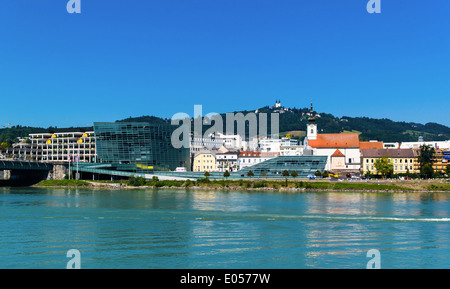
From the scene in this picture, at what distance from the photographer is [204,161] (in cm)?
8456

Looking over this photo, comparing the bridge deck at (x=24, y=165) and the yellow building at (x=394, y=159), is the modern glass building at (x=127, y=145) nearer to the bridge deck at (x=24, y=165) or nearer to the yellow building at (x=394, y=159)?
the bridge deck at (x=24, y=165)

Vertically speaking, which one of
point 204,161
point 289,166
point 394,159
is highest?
point 204,161

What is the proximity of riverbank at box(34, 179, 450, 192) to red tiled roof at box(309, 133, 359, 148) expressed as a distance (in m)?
24.4

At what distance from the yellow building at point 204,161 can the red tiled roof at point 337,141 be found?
65.5ft

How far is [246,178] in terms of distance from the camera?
6488cm

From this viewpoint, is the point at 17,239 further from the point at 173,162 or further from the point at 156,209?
the point at 173,162

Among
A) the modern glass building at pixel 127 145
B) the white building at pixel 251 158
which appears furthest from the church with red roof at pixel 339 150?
the modern glass building at pixel 127 145

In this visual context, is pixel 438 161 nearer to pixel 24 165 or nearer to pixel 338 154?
pixel 338 154

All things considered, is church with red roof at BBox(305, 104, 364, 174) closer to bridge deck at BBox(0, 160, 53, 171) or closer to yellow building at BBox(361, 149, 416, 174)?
yellow building at BBox(361, 149, 416, 174)

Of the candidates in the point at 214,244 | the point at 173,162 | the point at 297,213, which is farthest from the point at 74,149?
the point at 214,244

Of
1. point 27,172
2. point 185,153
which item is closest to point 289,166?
point 185,153

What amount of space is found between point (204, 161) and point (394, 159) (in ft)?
116
